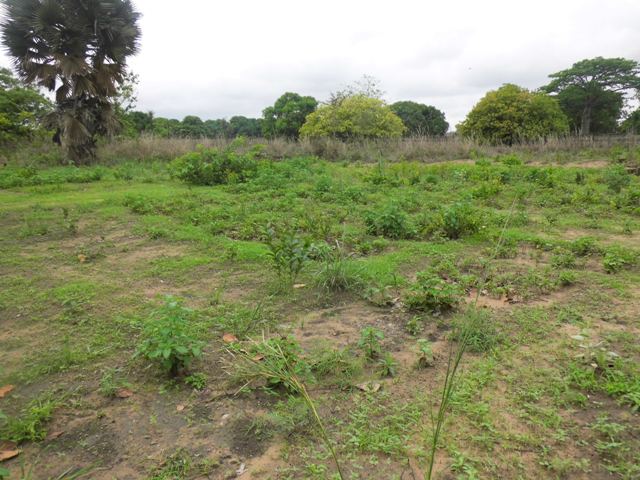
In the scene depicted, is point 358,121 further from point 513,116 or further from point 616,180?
point 616,180

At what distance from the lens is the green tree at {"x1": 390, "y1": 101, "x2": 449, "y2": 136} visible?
38.1 meters

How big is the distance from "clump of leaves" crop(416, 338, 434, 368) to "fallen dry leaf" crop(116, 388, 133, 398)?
163 cm

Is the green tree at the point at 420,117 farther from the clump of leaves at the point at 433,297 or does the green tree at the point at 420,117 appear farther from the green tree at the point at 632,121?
the clump of leaves at the point at 433,297

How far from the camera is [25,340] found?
285cm

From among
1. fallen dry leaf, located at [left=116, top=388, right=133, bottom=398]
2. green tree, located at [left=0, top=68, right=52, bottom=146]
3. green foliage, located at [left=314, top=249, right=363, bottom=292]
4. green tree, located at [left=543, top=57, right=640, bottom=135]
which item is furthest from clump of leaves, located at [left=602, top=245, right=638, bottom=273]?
green tree, located at [left=543, top=57, right=640, bottom=135]

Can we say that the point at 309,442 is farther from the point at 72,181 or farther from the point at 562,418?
the point at 72,181

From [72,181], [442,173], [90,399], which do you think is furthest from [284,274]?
[72,181]

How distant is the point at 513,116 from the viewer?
2159cm

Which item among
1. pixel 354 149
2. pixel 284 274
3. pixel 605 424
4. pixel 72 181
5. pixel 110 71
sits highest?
pixel 110 71

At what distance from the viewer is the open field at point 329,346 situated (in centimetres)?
189

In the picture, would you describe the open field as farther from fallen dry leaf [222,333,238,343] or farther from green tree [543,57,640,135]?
green tree [543,57,640,135]

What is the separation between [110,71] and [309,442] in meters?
14.4

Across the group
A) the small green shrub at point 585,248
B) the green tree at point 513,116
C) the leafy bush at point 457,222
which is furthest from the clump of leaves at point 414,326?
the green tree at point 513,116

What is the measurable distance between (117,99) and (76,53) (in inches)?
282
